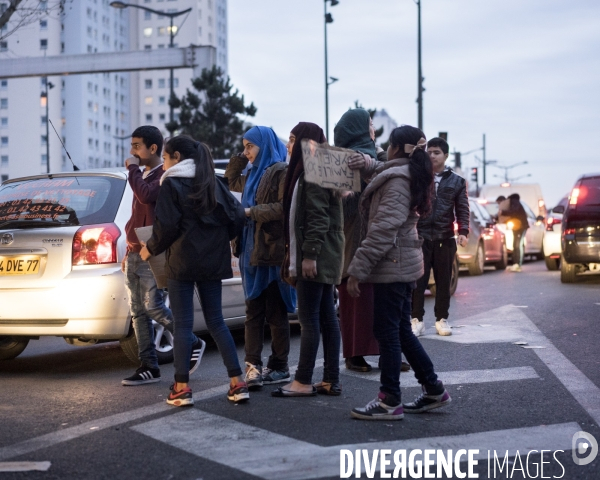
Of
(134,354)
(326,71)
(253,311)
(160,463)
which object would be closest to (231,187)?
(253,311)

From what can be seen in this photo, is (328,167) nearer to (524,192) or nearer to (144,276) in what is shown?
(144,276)

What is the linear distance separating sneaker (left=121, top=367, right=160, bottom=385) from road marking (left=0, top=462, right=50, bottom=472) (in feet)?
7.32

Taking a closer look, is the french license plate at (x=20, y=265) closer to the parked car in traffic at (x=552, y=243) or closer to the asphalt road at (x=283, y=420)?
the asphalt road at (x=283, y=420)

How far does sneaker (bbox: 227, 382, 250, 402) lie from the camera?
589 cm

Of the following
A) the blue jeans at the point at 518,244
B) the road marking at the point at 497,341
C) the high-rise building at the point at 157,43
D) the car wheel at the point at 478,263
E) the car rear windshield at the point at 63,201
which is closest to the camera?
the road marking at the point at 497,341

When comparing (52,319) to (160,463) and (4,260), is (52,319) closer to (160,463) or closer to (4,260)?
(4,260)

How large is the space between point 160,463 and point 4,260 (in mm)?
3279

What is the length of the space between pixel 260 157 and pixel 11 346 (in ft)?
10.1

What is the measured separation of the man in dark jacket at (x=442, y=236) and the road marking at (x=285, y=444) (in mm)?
3855

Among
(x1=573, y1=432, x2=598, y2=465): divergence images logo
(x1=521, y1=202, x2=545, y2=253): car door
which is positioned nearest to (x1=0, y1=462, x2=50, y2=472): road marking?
(x1=573, y1=432, x2=598, y2=465): divergence images logo

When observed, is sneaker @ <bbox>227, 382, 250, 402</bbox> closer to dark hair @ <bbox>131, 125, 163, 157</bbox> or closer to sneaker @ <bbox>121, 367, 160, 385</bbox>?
sneaker @ <bbox>121, 367, 160, 385</bbox>

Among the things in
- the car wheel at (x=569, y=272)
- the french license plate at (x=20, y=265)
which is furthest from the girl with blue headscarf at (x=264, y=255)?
the car wheel at (x=569, y=272)

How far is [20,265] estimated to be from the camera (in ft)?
23.4

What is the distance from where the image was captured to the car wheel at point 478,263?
18406mm
